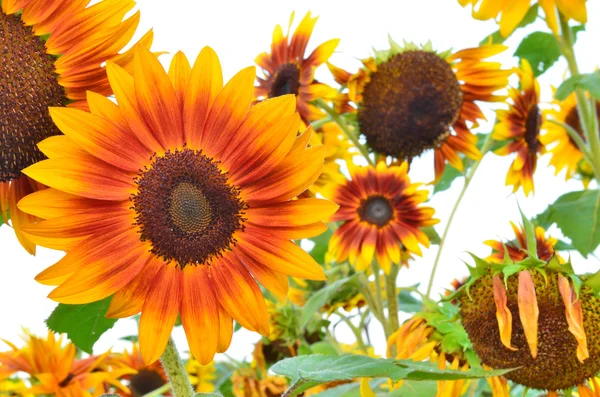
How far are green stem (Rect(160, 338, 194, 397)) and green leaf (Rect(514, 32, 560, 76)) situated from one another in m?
1.00

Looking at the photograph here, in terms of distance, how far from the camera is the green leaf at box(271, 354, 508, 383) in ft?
1.42

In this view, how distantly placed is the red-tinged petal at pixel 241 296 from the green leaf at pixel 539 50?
3.15 ft

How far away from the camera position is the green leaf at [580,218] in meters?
1.16

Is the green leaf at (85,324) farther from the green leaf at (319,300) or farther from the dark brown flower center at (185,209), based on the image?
the green leaf at (319,300)

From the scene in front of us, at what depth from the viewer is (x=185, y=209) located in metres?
0.51

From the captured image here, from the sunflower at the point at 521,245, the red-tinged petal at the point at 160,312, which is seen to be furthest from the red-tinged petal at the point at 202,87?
the sunflower at the point at 521,245

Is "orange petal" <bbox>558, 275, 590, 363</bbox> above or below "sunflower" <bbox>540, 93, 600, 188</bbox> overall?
below

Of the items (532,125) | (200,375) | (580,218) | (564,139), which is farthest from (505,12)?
(200,375)

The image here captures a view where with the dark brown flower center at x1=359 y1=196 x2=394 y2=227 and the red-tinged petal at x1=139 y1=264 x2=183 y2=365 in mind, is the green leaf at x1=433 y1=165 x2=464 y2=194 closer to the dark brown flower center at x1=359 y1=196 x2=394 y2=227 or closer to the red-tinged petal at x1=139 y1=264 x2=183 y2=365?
the dark brown flower center at x1=359 y1=196 x2=394 y2=227

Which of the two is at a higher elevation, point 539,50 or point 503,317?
point 539,50

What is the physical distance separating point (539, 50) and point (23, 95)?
1.07 m

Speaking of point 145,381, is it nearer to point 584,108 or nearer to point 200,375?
point 200,375

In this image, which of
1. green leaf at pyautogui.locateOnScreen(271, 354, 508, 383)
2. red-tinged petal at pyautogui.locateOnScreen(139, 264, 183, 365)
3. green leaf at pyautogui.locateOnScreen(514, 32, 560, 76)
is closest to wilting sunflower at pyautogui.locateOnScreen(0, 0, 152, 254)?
red-tinged petal at pyautogui.locateOnScreen(139, 264, 183, 365)

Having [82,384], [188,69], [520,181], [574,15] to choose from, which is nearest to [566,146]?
[520,181]
